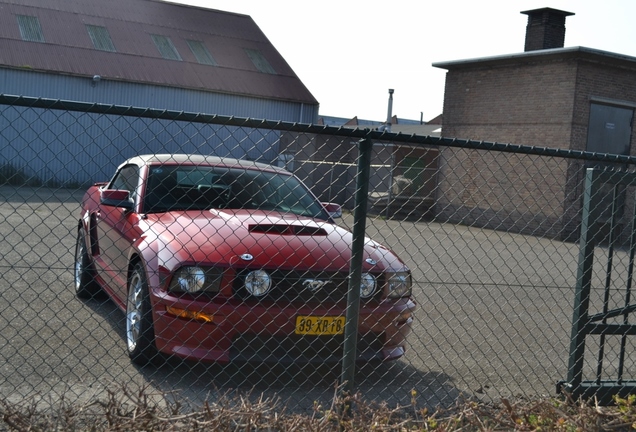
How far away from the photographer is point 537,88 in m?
23.0

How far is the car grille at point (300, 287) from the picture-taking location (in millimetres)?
5219

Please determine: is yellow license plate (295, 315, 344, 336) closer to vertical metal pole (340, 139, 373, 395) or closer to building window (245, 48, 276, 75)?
vertical metal pole (340, 139, 373, 395)

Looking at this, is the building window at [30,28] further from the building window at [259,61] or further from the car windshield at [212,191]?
the car windshield at [212,191]

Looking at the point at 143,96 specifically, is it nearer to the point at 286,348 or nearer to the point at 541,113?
the point at 541,113

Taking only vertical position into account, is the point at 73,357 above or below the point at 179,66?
below

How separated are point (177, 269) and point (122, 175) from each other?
277 cm

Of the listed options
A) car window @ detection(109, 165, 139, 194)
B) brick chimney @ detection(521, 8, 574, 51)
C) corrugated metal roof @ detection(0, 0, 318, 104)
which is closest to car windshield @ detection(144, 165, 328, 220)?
car window @ detection(109, 165, 139, 194)


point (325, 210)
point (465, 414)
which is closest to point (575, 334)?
point (465, 414)

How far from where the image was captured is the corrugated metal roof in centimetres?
3083

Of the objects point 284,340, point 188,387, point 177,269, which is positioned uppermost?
point 177,269

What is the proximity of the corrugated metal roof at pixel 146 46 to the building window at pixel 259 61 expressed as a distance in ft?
0.65

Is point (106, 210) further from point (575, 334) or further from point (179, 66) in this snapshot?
point (179, 66)

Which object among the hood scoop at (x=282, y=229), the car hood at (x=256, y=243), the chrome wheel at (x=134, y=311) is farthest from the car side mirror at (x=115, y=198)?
the hood scoop at (x=282, y=229)

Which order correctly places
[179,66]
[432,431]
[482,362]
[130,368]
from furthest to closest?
[179,66] → [482,362] → [130,368] → [432,431]
